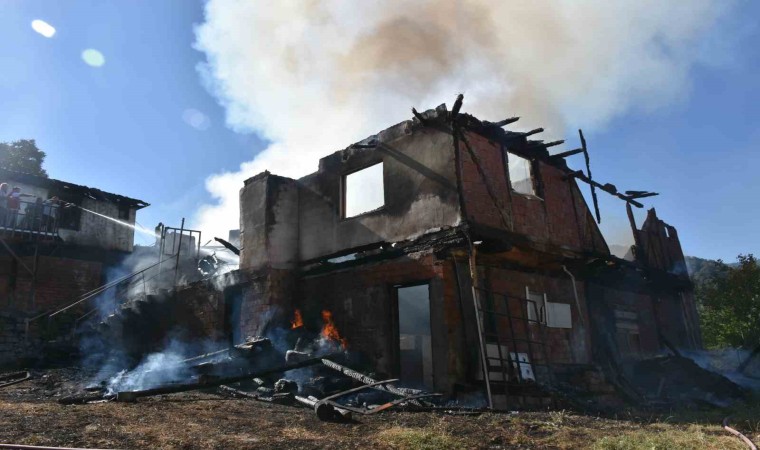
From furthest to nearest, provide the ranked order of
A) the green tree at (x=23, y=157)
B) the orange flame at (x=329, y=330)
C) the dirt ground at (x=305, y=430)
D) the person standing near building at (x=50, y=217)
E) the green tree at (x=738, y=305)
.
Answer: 1. the green tree at (x=23, y=157)
2. the green tree at (x=738, y=305)
3. the person standing near building at (x=50, y=217)
4. the orange flame at (x=329, y=330)
5. the dirt ground at (x=305, y=430)

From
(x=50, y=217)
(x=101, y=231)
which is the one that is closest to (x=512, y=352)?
(x=50, y=217)

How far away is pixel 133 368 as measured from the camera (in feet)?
50.8

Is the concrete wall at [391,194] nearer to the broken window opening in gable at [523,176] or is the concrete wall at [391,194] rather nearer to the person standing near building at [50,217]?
the broken window opening in gable at [523,176]

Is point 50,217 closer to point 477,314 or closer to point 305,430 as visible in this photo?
point 477,314

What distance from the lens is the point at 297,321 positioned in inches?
531

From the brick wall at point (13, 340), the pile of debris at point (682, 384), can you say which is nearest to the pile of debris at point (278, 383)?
the pile of debris at point (682, 384)

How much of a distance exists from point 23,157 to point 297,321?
25.9 metres

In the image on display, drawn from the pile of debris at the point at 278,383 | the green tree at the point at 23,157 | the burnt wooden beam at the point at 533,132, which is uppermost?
the green tree at the point at 23,157

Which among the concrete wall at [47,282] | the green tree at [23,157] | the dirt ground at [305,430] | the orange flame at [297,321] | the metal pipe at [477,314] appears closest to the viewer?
the dirt ground at [305,430]

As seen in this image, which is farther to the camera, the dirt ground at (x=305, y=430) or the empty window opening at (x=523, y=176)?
the empty window opening at (x=523, y=176)

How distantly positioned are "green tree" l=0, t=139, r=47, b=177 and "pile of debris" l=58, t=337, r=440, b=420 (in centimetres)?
2315

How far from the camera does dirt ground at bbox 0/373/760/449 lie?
5.67 m

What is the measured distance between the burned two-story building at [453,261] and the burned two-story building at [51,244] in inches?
420

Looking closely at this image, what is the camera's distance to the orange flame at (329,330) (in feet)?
40.2
